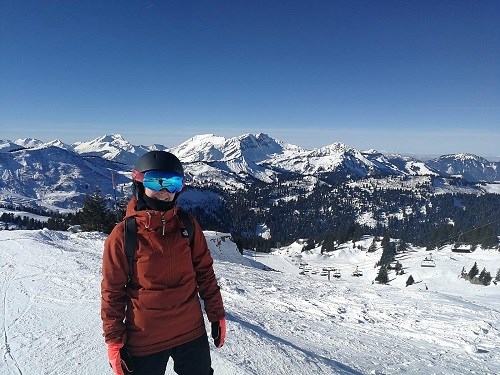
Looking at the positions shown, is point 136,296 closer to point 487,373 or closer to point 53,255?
point 487,373

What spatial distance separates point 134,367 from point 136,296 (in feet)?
2.54

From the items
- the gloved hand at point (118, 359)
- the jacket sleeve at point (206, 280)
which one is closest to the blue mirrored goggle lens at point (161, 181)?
the jacket sleeve at point (206, 280)

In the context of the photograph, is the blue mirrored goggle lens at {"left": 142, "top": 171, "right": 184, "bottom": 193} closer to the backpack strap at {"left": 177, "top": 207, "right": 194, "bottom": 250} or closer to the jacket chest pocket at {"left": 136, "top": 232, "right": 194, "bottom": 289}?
the backpack strap at {"left": 177, "top": 207, "right": 194, "bottom": 250}

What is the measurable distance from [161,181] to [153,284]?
110 cm

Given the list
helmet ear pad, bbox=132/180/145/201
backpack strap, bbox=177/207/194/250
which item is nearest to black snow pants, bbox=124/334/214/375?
backpack strap, bbox=177/207/194/250

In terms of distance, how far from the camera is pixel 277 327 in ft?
33.0

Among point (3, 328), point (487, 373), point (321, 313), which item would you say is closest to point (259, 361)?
point (3, 328)

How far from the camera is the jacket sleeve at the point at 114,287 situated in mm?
3467

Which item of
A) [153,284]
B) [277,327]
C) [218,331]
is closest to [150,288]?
[153,284]

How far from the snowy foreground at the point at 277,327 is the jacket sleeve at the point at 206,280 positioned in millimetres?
2195

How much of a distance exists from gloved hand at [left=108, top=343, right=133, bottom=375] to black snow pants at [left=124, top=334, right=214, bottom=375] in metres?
0.13

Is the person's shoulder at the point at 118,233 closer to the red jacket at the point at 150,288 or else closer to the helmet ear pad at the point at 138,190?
the red jacket at the point at 150,288

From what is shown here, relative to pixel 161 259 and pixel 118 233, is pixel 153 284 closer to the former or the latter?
pixel 161 259

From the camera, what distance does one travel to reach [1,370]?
546 cm
